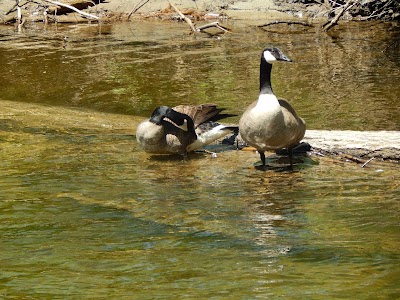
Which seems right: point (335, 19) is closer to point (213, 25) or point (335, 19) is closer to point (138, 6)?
point (213, 25)

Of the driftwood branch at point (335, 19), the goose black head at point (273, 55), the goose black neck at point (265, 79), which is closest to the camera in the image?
the goose black neck at point (265, 79)

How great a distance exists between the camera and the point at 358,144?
796cm

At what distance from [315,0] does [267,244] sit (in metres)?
15.4

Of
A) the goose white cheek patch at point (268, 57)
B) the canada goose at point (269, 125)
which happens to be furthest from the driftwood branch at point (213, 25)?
the canada goose at point (269, 125)

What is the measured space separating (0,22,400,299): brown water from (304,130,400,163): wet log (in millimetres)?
150

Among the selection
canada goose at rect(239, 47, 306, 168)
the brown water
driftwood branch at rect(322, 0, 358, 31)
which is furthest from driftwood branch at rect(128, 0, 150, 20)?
canada goose at rect(239, 47, 306, 168)

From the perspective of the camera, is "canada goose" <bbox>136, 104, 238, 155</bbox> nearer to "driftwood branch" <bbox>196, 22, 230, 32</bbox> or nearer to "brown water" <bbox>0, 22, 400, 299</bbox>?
"brown water" <bbox>0, 22, 400, 299</bbox>

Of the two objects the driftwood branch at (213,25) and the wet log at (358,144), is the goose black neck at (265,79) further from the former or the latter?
the driftwood branch at (213,25)

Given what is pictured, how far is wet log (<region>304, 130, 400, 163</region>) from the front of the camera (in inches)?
306

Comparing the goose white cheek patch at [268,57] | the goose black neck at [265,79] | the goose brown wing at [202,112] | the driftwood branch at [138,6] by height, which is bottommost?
the goose brown wing at [202,112]

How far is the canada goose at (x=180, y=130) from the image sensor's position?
858cm

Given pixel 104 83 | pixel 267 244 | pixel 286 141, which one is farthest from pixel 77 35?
pixel 267 244

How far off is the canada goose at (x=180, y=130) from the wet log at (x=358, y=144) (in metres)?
1.26

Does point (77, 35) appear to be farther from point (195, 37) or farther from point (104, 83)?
point (104, 83)
